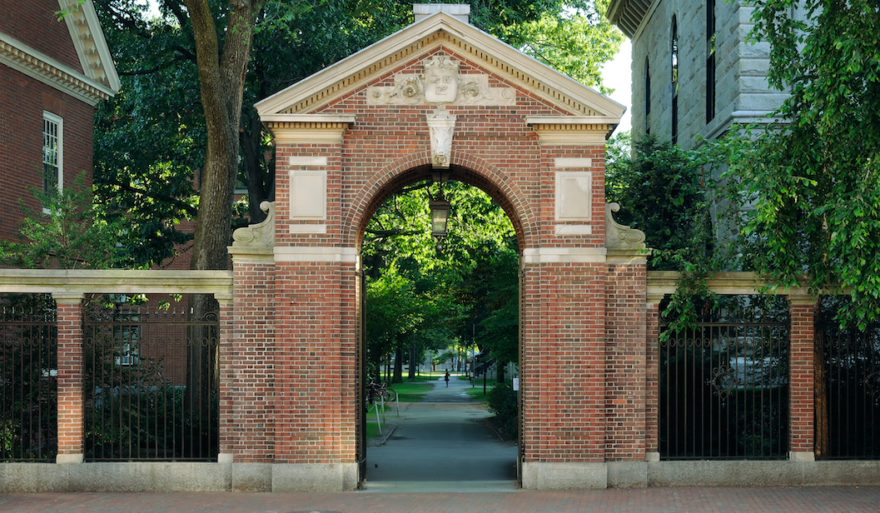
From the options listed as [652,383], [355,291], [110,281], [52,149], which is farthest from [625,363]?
[52,149]

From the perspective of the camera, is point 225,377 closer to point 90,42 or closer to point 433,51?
point 433,51

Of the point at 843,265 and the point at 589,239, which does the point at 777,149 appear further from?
the point at 589,239

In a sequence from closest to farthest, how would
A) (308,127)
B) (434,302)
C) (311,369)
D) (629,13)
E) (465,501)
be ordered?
(465,501), (311,369), (308,127), (629,13), (434,302)

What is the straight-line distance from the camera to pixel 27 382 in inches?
552

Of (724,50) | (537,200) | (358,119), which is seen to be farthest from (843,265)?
(724,50)

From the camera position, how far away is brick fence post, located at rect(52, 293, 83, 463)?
522 inches

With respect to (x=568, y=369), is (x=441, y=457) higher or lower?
lower

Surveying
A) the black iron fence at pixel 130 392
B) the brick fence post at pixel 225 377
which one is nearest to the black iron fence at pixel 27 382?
the black iron fence at pixel 130 392

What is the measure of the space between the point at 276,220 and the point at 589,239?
174 inches

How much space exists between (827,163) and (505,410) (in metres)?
13.9

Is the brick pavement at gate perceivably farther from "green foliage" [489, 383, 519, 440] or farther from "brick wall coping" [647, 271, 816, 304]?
"green foliage" [489, 383, 519, 440]

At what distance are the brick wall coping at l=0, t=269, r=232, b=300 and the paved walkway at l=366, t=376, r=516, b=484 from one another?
3.76 metres

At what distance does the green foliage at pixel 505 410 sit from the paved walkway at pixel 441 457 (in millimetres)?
372

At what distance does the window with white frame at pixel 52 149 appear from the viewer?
21172 mm
